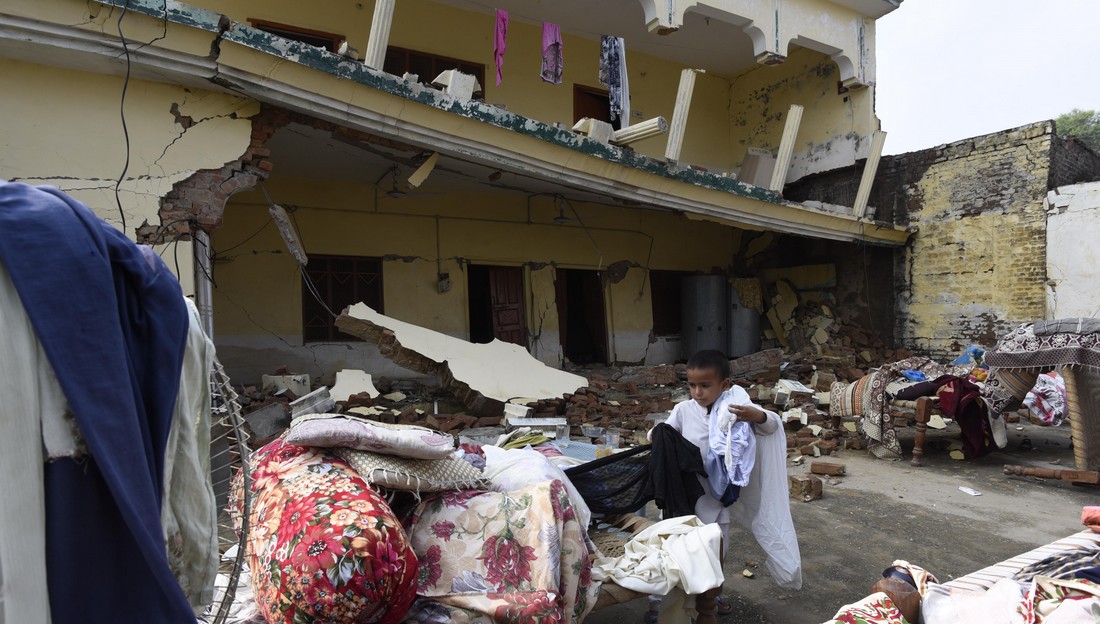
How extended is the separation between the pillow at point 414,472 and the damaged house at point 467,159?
12.2 ft

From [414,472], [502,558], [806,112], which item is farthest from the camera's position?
[806,112]

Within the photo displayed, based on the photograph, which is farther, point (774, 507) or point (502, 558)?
point (774, 507)

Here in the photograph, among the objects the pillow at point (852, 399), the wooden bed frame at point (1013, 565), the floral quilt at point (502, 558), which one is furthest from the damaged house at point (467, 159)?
the wooden bed frame at point (1013, 565)

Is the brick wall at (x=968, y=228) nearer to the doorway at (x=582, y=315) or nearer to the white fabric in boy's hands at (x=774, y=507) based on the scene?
the doorway at (x=582, y=315)

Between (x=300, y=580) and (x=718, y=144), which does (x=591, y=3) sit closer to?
(x=718, y=144)

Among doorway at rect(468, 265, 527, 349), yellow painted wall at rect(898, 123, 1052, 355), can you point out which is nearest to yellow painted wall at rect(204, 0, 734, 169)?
doorway at rect(468, 265, 527, 349)

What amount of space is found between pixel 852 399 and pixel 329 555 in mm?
→ 6542

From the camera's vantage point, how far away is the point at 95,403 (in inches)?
44.0

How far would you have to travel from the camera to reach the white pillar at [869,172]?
10898mm

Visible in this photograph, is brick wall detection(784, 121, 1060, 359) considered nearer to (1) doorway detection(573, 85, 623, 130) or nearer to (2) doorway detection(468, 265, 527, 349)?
(1) doorway detection(573, 85, 623, 130)

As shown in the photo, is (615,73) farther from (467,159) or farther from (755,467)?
(755,467)

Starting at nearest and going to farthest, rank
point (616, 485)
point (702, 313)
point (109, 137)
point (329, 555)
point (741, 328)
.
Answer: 1. point (329, 555)
2. point (616, 485)
3. point (109, 137)
4. point (702, 313)
5. point (741, 328)

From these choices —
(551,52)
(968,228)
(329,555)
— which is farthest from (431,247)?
(968,228)

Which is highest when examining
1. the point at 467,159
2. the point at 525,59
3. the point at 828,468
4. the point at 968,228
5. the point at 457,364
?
the point at 525,59
